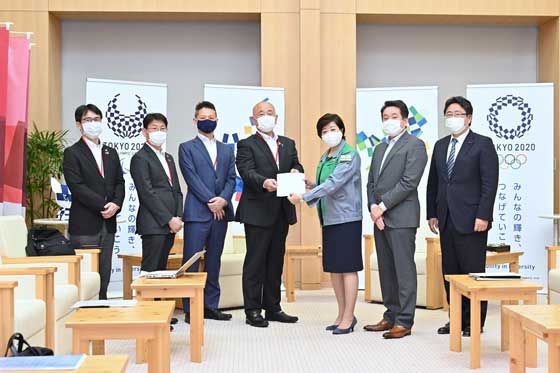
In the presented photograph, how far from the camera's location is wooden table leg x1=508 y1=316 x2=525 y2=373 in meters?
3.55

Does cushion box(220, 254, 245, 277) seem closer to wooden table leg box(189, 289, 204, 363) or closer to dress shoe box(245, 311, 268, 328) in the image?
dress shoe box(245, 311, 268, 328)

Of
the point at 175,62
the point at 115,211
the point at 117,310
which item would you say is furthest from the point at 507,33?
the point at 117,310

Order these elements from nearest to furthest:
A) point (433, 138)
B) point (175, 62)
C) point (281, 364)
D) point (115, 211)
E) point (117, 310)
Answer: point (117, 310), point (281, 364), point (115, 211), point (433, 138), point (175, 62)

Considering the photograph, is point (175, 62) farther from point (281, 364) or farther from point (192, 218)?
point (281, 364)

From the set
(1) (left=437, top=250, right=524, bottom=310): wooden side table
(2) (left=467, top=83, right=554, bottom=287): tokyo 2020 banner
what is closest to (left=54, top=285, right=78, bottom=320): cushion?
(1) (left=437, top=250, right=524, bottom=310): wooden side table

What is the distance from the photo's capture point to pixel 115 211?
5.66 metres

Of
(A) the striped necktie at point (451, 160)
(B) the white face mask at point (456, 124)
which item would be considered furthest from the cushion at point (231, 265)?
(B) the white face mask at point (456, 124)

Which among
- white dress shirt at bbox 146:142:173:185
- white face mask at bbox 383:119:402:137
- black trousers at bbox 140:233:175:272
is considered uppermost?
white face mask at bbox 383:119:402:137

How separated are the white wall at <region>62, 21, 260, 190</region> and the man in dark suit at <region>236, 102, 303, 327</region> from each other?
2844 millimetres

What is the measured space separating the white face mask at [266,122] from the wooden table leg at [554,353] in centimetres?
310

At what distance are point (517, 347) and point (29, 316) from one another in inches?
92.7

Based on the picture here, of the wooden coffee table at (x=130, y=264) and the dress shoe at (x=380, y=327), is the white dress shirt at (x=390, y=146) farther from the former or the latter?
the wooden coffee table at (x=130, y=264)

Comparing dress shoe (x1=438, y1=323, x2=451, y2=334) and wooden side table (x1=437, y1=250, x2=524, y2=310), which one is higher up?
wooden side table (x1=437, y1=250, x2=524, y2=310)

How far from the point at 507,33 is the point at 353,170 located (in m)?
4.28
